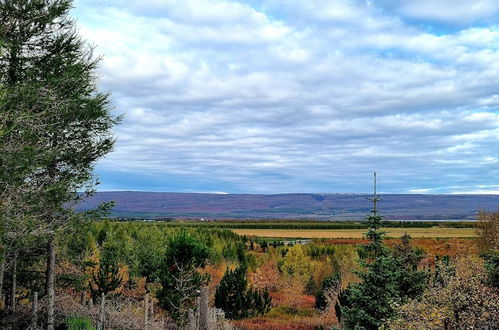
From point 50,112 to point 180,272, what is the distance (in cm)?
1195

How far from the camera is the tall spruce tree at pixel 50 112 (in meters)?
18.7

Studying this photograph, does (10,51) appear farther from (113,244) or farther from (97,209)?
(113,244)

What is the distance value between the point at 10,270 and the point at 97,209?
18.7ft

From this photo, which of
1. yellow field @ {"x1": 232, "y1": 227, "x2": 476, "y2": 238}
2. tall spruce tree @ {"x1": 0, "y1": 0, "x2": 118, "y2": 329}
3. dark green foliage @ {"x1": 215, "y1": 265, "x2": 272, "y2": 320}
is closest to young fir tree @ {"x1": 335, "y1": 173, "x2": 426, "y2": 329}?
tall spruce tree @ {"x1": 0, "y1": 0, "x2": 118, "y2": 329}

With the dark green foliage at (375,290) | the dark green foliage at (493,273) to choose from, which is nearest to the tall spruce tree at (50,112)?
the dark green foliage at (375,290)

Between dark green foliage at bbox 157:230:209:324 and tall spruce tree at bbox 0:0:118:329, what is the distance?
22.8ft

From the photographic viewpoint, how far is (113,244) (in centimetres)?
4775

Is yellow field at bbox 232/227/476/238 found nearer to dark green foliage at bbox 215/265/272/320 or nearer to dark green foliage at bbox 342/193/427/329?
dark green foliage at bbox 215/265/272/320

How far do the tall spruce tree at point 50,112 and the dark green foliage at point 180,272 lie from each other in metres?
6.95

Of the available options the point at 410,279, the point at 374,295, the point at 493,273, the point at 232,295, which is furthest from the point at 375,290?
the point at 232,295

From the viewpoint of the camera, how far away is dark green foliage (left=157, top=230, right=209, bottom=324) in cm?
2841

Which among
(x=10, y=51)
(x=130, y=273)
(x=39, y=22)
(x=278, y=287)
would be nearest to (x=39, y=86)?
(x=10, y=51)

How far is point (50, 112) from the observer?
2089 cm

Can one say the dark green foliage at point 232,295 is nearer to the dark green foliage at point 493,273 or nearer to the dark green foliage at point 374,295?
the dark green foliage at point 374,295
